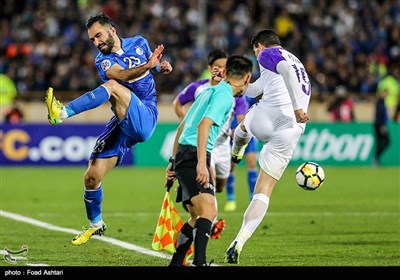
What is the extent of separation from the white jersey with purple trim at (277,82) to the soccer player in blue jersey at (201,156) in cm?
116

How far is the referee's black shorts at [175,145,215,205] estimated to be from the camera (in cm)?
877

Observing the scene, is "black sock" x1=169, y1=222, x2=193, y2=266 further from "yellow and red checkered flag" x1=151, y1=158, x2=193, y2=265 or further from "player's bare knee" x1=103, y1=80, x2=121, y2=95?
"player's bare knee" x1=103, y1=80, x2=121, y2=95

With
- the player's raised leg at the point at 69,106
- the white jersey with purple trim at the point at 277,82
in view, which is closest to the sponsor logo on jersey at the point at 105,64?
the player's raised leg at the point at 69,106

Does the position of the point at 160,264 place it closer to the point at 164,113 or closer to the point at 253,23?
the point at 164,113

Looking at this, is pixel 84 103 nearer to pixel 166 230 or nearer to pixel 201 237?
pixel 166 230

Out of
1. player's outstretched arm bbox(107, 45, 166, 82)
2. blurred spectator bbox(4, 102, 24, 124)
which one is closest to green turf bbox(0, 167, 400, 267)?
player's outstretched arm bbox(107, 45, 166, 82)

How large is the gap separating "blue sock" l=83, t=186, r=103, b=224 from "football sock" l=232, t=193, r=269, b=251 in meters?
1.81

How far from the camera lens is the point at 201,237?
8.73 m

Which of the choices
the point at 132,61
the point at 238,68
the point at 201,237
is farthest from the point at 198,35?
the point at 201,237

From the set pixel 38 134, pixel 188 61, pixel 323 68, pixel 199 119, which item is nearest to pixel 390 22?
pixel 323 68

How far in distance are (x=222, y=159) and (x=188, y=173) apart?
520cm

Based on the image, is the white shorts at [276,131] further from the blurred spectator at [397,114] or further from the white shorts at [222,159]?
the blurred spectator at [397,114]

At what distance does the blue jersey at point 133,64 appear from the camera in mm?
10755
